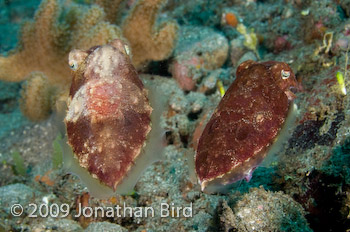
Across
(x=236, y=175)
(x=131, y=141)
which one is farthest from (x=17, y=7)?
(x=236, y=175)

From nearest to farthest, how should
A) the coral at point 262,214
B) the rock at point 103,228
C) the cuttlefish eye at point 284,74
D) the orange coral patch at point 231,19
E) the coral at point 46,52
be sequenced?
the coral at point 262,214 < the cuttlefish eye at point 284,74 < the rock at point 103,228 < the coral at point 46,52 < the orange coral patch at point 231,19

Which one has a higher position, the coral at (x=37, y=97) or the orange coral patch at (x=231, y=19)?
the orange coral patch at (x=231, y=19)

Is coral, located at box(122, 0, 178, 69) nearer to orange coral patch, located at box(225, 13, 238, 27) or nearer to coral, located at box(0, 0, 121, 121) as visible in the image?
coral, located at box(0, 0, 121, 121)

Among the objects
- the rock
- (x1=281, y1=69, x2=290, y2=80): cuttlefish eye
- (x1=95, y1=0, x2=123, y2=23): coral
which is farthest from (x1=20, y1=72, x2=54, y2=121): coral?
(x1=281, y1=69, x2=290, y2=80): cuttlefish eye

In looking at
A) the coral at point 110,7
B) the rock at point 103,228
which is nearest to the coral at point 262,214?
the rock at point 103,228

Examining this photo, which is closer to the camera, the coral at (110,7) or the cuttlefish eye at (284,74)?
the cuttlefish eye at (284,74)

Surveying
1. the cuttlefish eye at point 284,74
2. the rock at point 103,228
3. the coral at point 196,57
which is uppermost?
the cuttlefish eye at point 284,74

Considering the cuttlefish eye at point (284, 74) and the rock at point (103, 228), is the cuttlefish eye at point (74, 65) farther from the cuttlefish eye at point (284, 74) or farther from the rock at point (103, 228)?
the cuttlefish eye at point (284, 74)

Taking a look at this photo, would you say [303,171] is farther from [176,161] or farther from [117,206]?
[117,206]
